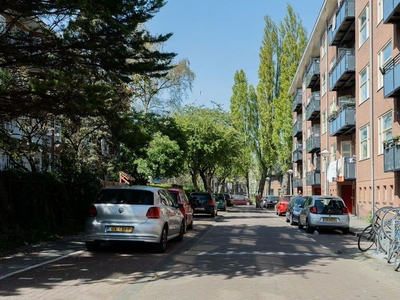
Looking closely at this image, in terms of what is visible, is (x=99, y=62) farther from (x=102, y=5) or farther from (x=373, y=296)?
(x=373, y=296)

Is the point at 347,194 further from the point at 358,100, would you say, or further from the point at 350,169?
the point at 358,100

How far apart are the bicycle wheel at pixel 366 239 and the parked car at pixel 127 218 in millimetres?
5138

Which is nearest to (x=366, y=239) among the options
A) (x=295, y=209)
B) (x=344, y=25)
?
(x=295, y=209)

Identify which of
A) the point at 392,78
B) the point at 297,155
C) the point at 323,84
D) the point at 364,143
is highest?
the point at 323,84

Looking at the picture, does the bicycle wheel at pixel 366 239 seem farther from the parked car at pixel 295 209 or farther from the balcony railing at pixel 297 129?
the balcony railing at pixel 297 129

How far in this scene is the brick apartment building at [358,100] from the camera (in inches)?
908

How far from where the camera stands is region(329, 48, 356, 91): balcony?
103ft

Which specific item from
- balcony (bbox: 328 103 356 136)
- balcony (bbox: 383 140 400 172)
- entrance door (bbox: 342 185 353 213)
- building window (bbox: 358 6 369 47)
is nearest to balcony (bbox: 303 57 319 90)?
balcony (bbox: 328 103 356 136)

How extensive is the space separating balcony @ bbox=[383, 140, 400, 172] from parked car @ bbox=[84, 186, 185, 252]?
12.4m

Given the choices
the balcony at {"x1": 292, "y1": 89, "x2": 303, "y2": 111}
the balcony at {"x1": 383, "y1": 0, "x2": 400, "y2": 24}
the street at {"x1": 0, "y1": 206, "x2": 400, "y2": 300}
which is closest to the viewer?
the street at {"x1": 0, "y1": 206, "x2": 400, "y2": 300}

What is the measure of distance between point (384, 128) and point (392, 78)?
452 cm

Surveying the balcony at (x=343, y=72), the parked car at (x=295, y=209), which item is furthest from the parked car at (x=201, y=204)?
the balcony at (x=343, y=72)

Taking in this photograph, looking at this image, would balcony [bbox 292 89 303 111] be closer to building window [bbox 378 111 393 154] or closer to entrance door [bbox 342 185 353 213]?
entrance door [bbox 342 185 353 213]

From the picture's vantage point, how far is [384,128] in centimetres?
Answer: 2542
